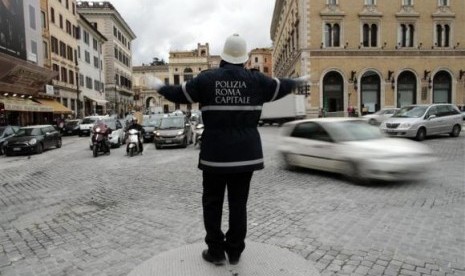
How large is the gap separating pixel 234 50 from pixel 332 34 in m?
38.7

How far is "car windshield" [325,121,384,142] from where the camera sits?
945cm

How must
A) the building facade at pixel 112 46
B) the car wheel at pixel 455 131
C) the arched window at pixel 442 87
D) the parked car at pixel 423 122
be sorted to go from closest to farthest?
the parked car at pixel 423 122 < the car wheel at pixel 455 131 < the arched window at pixel 442 87 < the building facade at pixel 112 46

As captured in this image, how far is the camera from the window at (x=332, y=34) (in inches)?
1571

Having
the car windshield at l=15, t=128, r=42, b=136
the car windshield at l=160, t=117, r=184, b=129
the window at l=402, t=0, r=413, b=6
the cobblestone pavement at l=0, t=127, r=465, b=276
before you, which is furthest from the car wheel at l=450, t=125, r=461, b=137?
the window at l=402, t=0, r=413, b=6

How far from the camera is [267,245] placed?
181 inches

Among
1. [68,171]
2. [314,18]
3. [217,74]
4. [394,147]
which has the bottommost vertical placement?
[68,171]

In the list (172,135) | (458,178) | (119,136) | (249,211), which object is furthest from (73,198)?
(119,136)

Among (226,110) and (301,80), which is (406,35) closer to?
(301,80)

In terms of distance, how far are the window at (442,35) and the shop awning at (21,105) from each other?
3713 cm

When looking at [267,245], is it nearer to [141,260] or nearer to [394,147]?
[141,260]

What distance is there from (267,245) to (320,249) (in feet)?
2.01

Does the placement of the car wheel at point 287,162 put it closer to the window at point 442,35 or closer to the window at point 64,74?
the window at point 442,35

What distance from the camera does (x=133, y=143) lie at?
53.3 ft

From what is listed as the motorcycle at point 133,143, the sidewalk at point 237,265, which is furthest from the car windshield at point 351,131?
the motorcycle at point 133,143
